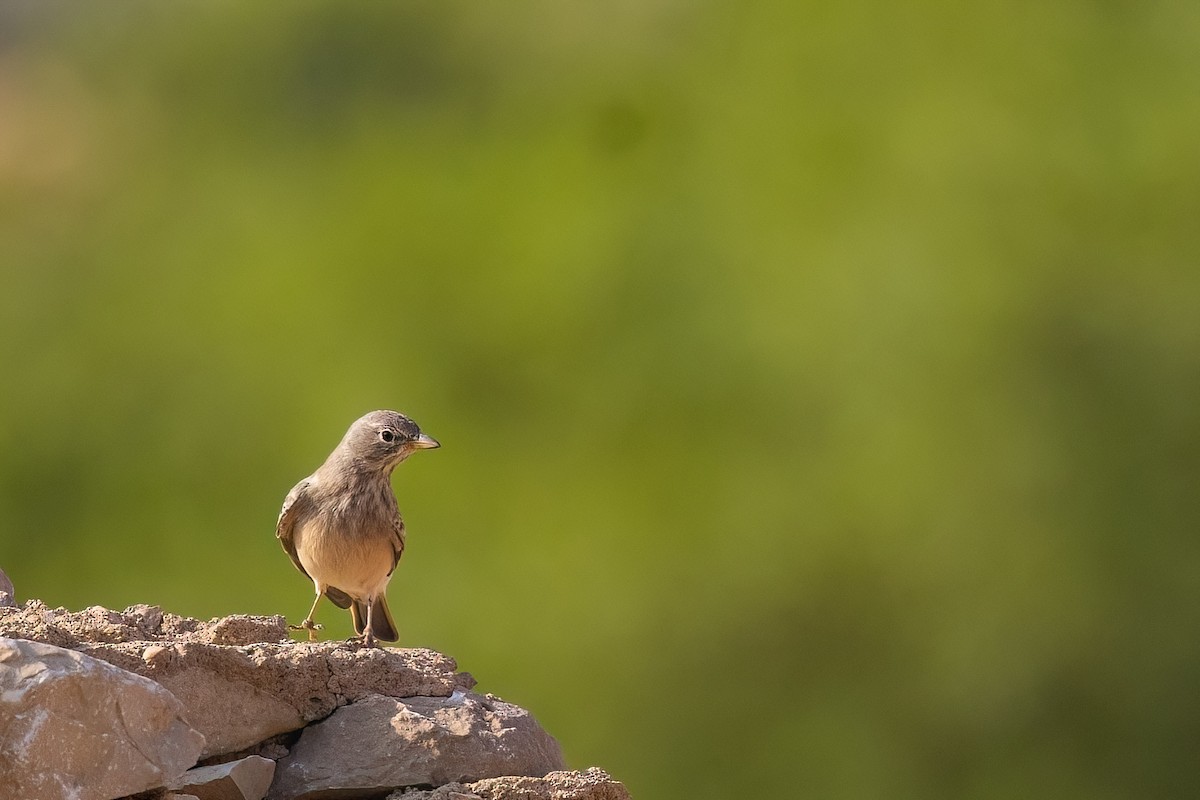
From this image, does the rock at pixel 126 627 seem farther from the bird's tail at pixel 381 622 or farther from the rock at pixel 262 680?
the bird's tail at pixel 381 622

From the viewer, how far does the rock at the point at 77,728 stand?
2.81 meters

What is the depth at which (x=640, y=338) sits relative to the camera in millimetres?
10703

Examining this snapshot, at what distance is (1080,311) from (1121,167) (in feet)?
3.27

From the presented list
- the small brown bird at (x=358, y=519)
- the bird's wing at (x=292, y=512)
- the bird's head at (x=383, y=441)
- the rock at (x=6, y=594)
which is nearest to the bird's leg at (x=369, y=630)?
the small brown bird at (x=358, y=519)

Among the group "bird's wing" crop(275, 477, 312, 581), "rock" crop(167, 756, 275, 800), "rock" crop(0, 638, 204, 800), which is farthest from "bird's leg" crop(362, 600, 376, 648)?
"rock" crop(0, 638, 204, 800)

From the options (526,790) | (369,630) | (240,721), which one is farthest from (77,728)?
(369,630)

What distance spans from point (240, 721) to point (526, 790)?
646 mm

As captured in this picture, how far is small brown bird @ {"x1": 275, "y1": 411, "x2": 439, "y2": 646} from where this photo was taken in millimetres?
5430

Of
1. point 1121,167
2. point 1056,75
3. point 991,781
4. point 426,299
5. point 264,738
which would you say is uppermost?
point 1056,75

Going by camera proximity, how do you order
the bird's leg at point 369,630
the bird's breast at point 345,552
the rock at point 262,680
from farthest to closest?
the bird's breast at point 345,552
the bird's leg at point 369,630
the rock at point 262,680

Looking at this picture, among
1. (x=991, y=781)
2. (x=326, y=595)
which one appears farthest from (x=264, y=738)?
(x=991, y=781)

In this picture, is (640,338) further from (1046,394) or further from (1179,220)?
(1179,220)

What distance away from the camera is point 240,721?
136 inches

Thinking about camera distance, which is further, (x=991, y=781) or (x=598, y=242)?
(x=598, y=242)
